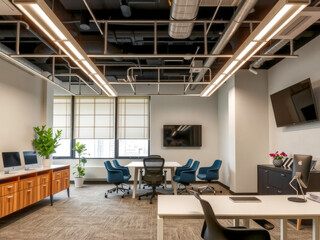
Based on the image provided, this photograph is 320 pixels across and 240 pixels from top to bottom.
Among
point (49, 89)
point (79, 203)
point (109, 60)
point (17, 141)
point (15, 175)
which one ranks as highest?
point (109, 60)

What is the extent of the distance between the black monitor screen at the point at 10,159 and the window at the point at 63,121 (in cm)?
430

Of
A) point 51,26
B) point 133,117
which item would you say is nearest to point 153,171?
point 133,117

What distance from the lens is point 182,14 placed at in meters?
3.78

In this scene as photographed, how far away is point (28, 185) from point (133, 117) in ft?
16.8

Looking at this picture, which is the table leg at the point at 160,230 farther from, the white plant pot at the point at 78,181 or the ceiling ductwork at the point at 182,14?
the white plant pot at the point at 78,181

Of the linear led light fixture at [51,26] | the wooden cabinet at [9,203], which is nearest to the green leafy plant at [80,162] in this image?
the wooden cabinet at [9,203]

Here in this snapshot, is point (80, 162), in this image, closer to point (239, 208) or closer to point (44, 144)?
point (44, 144)

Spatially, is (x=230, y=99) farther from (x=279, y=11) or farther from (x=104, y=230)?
(x=279, y=11)

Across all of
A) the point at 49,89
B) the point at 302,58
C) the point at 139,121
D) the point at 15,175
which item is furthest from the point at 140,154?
the point at 302,58

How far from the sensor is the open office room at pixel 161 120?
10.0 feet

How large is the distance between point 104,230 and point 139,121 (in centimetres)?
581

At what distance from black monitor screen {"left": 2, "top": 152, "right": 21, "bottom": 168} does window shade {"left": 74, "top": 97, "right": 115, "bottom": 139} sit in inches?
168

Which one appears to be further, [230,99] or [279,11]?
[230,99]

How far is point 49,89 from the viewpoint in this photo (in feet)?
26.7
